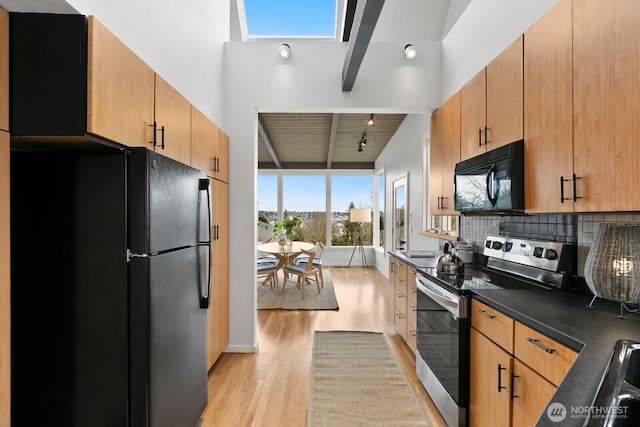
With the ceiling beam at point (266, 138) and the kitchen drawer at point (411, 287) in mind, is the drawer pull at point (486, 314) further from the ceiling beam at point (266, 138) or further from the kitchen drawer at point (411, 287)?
the ceiling beam at point (266, 138)

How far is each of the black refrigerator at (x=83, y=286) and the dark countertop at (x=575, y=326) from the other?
5.06ft

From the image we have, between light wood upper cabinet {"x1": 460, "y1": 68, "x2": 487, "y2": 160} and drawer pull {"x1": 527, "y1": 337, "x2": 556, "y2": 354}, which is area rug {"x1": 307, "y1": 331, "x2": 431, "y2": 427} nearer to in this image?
drawer pull {"x1": 527, "y1": 337, "x2": 556, "y2": 354}

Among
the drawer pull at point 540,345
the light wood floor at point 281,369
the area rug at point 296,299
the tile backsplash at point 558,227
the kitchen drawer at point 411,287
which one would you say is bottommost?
the light wood floor at point 281,369

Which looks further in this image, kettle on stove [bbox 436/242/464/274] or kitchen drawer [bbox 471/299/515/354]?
kettle on stove [bbox 436/242/464/274]

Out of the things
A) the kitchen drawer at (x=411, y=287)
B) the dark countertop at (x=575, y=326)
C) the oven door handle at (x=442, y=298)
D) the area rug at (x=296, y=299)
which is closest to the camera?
the dark countertop at (x=575, y=326)

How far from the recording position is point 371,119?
545 centimetres

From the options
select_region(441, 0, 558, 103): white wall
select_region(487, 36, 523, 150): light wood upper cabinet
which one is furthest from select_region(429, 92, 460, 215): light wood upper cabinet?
select_region(487, 36, 523, 150): light wood upper cabinet

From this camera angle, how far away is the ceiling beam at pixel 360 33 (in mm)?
2213

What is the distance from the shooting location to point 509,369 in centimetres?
160

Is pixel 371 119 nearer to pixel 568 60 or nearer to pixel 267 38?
pixel 267 38

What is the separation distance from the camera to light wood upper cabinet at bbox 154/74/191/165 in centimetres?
195

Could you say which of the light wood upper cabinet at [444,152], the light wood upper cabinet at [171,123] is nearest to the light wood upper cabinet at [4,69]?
the light wood upper cabinet at [171,123]

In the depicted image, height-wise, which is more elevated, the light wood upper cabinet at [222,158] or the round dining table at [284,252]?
the light wood upper cabinet at [222,158]

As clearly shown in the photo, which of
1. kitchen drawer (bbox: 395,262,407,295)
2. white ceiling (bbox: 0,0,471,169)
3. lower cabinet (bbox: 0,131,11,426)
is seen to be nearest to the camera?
lower cabinet (bbox: 0,131,11,426)
